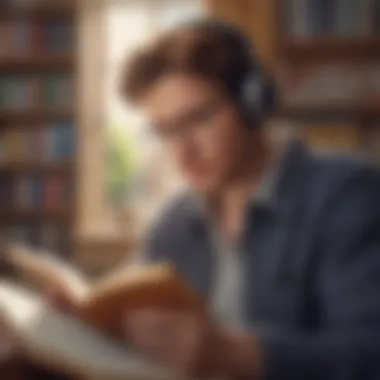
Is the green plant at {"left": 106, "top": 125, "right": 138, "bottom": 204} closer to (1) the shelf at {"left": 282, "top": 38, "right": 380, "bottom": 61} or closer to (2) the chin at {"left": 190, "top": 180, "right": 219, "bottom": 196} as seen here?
(2) the chin at {"left": 190, "top": 180, "right": 219, "bottom": 196}

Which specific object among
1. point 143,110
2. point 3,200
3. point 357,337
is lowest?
point 357,337

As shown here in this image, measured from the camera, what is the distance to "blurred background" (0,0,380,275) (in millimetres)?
853

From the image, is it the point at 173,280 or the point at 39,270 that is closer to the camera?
the point at 173,280

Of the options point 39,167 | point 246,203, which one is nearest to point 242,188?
point 246,203

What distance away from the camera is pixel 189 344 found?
0.78 meters

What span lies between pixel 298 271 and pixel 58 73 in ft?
1.16

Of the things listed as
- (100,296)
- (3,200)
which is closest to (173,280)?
(100,296)

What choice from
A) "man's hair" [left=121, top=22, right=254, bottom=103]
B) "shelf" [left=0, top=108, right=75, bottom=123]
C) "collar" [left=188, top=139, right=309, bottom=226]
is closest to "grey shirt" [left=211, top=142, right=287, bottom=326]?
"collar" [left=188, top=139, right=309, bottom=226]

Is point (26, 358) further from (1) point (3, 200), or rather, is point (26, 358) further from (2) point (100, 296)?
(1) point (3, 200)

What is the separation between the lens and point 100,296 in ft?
2.39

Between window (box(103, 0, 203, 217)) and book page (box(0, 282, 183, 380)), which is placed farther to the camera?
window (box(103, 0, 203, 217))

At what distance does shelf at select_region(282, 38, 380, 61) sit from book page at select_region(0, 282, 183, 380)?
1.23 feet

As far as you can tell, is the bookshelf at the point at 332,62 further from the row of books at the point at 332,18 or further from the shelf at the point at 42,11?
the shelf at the point at 42,11

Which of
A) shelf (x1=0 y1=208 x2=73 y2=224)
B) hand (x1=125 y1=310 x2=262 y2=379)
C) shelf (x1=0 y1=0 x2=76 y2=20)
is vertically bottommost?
hand (x1=125 y1=310 x2=262 y2=379)
